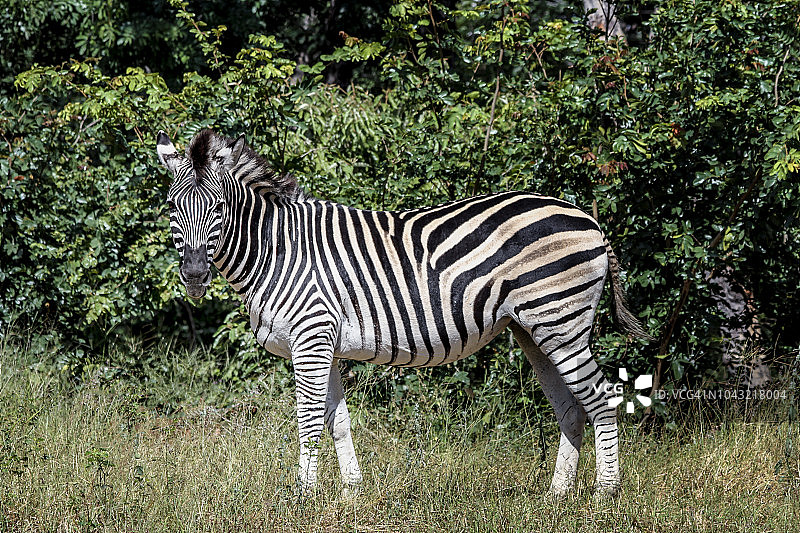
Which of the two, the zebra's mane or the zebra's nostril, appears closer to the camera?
the zebra's nostril

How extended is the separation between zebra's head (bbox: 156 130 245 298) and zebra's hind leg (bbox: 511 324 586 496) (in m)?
1.92

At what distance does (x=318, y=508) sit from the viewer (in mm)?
4426

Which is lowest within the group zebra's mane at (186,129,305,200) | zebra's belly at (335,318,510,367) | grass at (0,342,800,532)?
grass at (0,342,800,532)

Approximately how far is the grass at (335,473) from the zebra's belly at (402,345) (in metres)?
0.71

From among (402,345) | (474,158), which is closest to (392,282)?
(402,345)

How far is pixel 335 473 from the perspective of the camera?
5168 mm

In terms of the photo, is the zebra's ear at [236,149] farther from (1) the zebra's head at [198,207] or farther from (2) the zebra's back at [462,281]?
(2) the zebra's back at [462,281]

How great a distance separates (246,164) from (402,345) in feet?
4.76

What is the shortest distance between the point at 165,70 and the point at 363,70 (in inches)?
153

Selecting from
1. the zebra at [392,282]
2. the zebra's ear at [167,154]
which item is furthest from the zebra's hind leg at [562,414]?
the zebra's ear at [167,154]

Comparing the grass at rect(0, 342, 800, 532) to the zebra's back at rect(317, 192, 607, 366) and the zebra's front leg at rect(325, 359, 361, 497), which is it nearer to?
the zebra's front leg at rect(325, 359, 361, 497)

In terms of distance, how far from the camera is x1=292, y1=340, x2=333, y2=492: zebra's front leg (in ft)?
15.0

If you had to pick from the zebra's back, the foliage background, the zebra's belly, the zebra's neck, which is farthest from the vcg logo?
the zebra's neck

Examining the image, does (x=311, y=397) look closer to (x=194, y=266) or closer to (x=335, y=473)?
(x=335, y=473)
